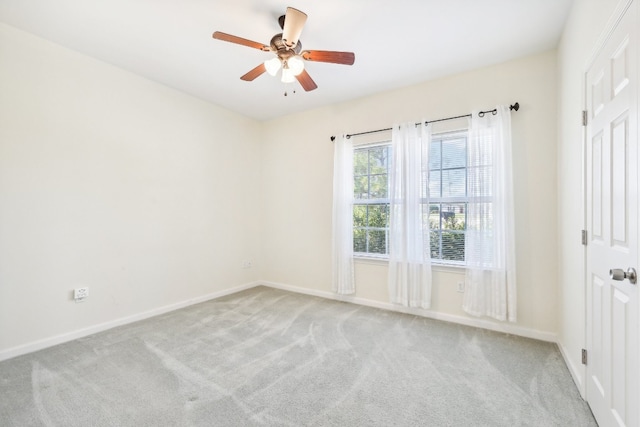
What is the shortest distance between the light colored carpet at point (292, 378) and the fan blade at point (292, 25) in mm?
2478

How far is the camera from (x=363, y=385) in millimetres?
1945

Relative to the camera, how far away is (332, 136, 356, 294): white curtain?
12.2ft

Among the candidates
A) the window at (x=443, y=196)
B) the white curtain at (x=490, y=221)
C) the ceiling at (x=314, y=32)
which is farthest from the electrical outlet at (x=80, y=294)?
the white curtain at (x=490, y=221)

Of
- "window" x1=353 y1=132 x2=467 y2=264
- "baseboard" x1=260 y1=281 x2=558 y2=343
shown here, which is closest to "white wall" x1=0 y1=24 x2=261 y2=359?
"baseboard" x1=260 y1=281 x2=558 y2=343

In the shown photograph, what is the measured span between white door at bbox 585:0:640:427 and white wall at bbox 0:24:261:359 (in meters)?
3.88

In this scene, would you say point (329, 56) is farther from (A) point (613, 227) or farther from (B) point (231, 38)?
(A) point (613, 227)

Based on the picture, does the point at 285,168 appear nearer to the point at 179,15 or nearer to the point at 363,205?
the point at 363,205

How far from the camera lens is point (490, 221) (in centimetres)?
280

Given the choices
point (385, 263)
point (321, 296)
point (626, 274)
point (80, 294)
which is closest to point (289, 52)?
point (626, 274)

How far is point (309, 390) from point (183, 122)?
3364 mm

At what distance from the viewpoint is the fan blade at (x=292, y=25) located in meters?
1.83

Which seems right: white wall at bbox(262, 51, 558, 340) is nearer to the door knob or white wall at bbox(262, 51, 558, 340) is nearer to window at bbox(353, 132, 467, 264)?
window at bbox(353, 132, 467, 264)

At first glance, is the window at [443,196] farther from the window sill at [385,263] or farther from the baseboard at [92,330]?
the baseboard at [92,330]

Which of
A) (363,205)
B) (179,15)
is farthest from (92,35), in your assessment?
(363,205)
